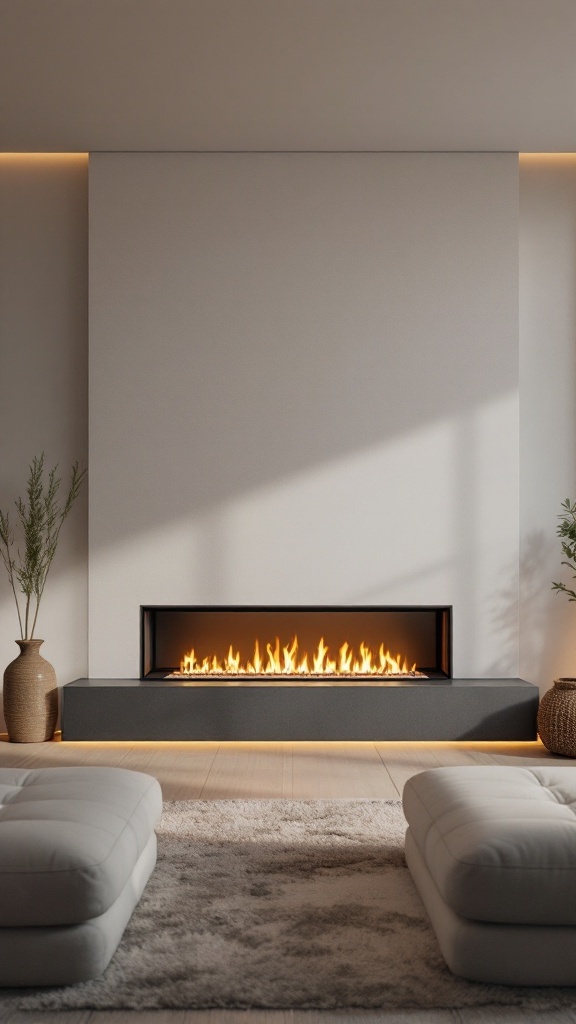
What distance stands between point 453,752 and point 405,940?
8.35 ft

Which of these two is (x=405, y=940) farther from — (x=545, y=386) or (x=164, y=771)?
(x=545, y=386)

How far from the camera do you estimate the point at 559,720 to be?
4.93m

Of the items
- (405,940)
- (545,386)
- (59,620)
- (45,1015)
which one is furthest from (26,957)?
(545,386)

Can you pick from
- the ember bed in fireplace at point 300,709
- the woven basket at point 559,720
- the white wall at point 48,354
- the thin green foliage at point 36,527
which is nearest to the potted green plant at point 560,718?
the woven basket at point 559,720

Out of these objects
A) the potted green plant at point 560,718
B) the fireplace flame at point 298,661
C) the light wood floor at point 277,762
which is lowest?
the light wood floor at point 277,762

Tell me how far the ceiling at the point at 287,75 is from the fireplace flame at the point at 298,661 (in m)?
2.92

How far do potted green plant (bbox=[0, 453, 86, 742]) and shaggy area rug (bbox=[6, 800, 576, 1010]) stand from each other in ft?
6.28

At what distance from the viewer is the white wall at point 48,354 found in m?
5.64

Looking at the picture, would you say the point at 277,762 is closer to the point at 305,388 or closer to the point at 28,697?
the point at 28,697

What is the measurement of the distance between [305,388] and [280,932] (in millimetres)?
3513

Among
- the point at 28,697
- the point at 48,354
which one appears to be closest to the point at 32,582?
the point at 28,697

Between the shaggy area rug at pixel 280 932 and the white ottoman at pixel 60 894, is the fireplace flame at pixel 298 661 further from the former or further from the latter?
the white ottoman at pixel 60 894

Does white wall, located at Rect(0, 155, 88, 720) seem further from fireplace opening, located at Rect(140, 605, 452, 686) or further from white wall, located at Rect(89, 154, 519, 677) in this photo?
fireplace opening, located at Rect(140, 605, 452, 686)

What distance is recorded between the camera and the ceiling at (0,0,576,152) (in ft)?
13.4
